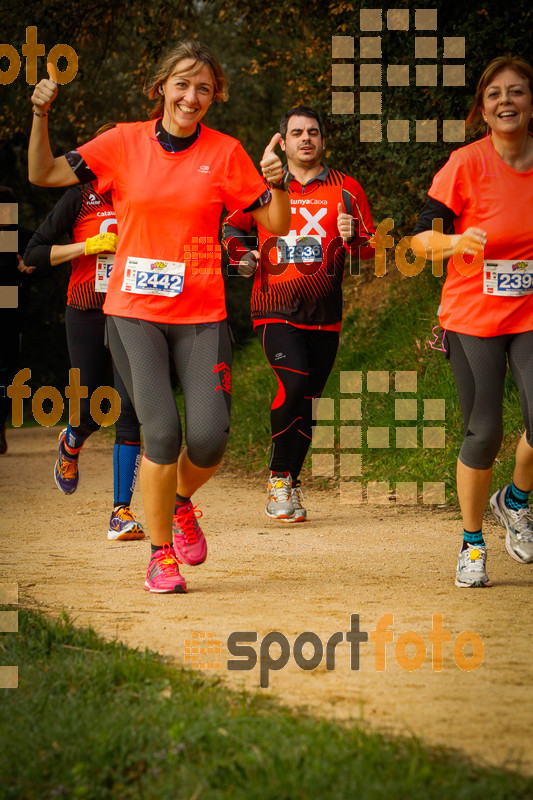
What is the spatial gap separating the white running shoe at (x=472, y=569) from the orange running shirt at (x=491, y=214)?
1041 millimetres

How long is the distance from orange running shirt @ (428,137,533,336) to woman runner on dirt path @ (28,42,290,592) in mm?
812

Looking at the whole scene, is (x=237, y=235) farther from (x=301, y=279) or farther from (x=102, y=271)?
(x=102, y=271)

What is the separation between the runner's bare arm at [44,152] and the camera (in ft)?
14.7

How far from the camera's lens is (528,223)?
480 cm

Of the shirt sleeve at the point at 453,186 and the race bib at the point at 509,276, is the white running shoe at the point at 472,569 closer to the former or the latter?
the race bib at the point at 509,276

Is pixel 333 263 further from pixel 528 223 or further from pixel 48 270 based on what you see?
pixel 528 223

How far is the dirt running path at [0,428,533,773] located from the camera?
10.8 ft

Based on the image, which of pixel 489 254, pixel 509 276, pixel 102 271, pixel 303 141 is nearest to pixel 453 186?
pixel 489 254

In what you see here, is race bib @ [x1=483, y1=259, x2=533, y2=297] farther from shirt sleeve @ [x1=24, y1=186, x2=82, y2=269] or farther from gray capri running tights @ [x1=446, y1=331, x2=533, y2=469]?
shirt sleeve @ [x1=24, y1=186, x2=82, y2=269]

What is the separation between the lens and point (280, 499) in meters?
7.19

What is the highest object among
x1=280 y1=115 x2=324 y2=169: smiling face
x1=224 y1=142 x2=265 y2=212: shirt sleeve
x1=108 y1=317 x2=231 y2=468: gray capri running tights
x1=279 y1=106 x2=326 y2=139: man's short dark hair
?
x1=279 y1=106 x2=326 y2=139: man's short dark hair

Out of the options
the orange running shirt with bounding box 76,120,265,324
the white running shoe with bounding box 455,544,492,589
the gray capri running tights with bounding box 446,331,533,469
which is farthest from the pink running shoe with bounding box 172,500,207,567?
the gray capri running tights with bounding box 446,331,533,469

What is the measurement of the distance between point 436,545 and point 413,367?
458 centimetres

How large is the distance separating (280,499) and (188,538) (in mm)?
1946
